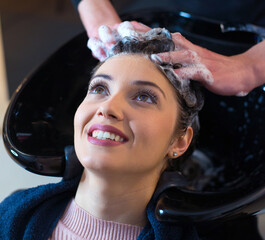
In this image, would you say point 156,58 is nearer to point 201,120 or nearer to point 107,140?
point 107,140

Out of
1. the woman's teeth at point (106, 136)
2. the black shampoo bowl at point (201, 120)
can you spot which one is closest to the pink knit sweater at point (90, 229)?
the black shampoo bowl at point (201, 120)

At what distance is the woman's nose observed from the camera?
73 cm

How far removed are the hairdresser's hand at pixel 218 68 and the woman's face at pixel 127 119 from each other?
→ 63 mm

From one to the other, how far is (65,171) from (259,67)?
0.58 meters

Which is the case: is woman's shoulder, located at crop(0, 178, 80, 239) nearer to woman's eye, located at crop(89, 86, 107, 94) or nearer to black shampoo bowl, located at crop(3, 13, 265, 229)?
black shampoo bowl, located at crop(3, 13, 265, 229)

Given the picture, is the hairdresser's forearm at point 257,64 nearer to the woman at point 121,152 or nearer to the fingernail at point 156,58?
the woman at point 121,152

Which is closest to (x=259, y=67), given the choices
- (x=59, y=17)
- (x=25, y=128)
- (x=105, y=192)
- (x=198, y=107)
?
(x=198, y=107)

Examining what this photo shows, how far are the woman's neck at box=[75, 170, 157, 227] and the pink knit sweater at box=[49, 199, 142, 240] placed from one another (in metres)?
0.01

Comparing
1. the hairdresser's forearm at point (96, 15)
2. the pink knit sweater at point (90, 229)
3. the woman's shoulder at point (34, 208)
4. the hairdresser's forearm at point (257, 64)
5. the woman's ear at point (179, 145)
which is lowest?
the pink knit sweater at point (90, 229)

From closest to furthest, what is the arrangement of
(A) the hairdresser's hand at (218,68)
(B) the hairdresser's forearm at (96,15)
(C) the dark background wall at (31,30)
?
(A) the hairdresser's hand at (218,68) < (B) the hairdresser's forearm at (96,15) < (C) the dark background wall at (31,30)

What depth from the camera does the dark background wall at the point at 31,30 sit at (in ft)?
5.59

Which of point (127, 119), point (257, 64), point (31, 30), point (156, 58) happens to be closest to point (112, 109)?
point (127, 119)

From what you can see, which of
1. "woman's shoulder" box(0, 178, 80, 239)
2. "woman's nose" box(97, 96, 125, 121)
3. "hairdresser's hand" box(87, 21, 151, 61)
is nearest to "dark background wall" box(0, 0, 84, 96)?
"hairdresser's hand" box(87, 21, 151, 61)

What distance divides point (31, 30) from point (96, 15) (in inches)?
32.7
